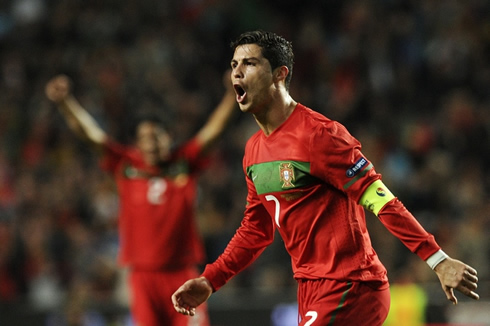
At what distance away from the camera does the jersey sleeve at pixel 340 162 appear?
4.02 m

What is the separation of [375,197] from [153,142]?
3.34 meters

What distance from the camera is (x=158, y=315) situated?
22.5 feet

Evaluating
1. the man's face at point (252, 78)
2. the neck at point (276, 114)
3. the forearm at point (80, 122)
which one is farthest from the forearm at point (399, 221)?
the forearm at point (80, 122)

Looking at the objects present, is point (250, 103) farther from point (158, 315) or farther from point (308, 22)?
point (308, 22)

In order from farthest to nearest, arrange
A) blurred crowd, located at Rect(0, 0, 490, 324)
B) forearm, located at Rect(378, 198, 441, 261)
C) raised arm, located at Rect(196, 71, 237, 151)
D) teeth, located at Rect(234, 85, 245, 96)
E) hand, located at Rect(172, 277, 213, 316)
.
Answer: blurred crowd, located at Rect(0, 0, 490, 324)
raised arm, located at Rect(196, 71, 237, 151)
hand, located at Rect(172, 277, 213, 316)
teeth, located at Rect(234, 85, 245, 96)
forearm, located at Rect(378, 198, 441, 261)

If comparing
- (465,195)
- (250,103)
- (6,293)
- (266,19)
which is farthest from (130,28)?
(250,103)

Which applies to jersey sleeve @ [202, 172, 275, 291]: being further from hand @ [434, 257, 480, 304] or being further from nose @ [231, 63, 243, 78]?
hand @ [434, 257, 480, 304]

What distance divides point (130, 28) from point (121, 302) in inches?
242

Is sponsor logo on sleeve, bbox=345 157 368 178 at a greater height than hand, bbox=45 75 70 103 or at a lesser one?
lesser

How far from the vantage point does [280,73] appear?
439 centimetres

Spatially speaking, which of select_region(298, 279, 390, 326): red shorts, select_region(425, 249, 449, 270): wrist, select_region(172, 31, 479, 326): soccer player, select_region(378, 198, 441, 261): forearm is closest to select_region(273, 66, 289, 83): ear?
select_region(172, 31, 479, 326): soccer player

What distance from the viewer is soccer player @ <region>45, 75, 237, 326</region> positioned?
22.6 feet

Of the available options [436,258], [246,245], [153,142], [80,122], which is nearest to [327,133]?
[436,258]

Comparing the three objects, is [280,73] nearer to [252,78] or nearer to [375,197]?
[252,78]
